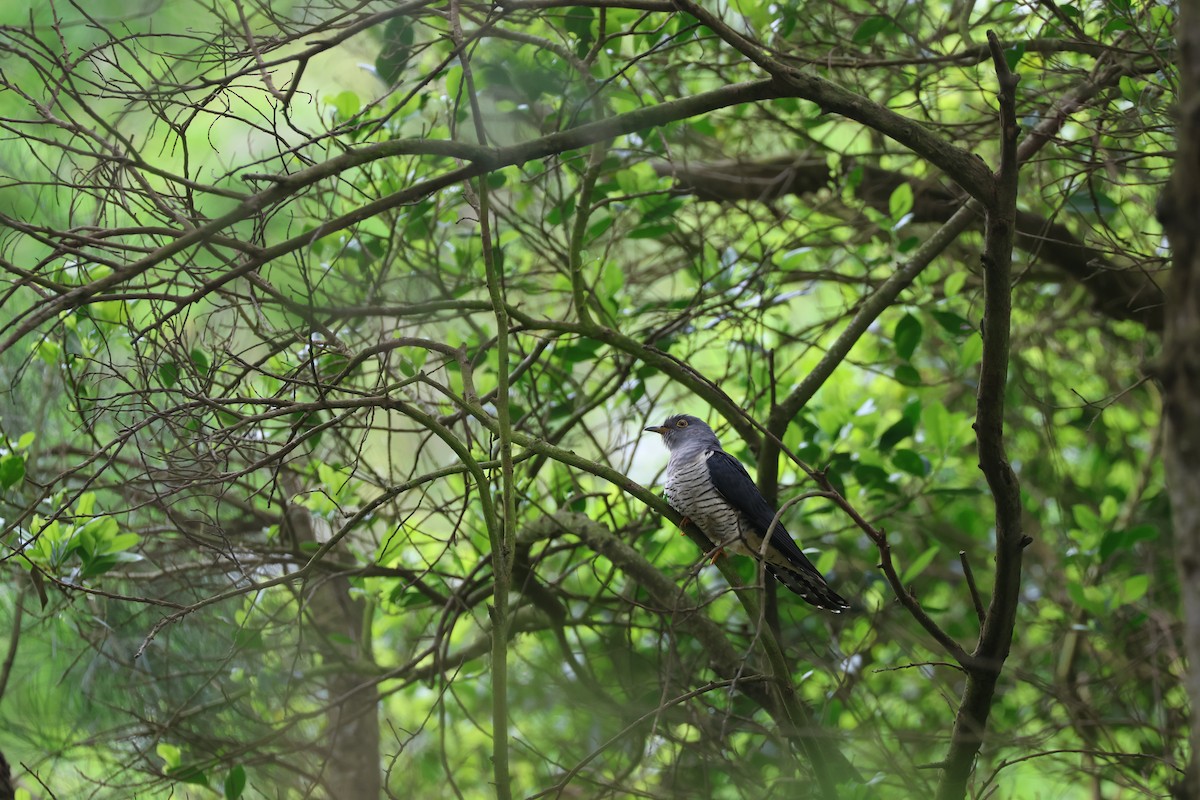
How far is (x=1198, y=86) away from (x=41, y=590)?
9.91 ft

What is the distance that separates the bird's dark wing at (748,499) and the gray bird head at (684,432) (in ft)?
1.01

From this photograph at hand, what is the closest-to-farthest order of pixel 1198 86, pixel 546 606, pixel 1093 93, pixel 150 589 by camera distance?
pixel 1198 86 → pixel 1093 93 → pixel 546 606 → pixel 150 589

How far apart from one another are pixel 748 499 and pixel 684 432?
2.55 ft

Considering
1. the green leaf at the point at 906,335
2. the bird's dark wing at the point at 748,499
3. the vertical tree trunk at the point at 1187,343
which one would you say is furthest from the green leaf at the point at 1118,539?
the vertical tree trunk at the point at 1187,343

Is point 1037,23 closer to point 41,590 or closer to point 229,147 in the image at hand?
point 229,147

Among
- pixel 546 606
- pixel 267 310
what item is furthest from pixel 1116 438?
pixel 267 310

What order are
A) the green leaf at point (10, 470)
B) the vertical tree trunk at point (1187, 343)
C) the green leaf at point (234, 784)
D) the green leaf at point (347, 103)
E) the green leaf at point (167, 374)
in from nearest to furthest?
the vertical tree trunk at point (1187, 343)
the green leaf at point (167, 374)
the green leaf at point (10, 470)
the green leaf at point (234, 784)
the green leaf at point (347, 103)

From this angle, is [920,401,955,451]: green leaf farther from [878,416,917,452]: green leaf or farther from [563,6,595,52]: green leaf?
[563,6,595,52]: green leaf

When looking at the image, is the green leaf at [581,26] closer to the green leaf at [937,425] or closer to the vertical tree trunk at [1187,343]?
the green leaf at [937,425]

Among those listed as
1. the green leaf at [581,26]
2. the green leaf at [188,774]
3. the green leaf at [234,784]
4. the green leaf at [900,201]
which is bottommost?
the green leaf at [234,784]

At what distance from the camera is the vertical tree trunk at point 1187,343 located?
1.22 meters

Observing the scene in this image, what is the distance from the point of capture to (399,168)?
445cm

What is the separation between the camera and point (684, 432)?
15.8 ft

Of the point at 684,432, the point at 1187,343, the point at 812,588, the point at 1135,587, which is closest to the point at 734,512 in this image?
the point at 812,588
